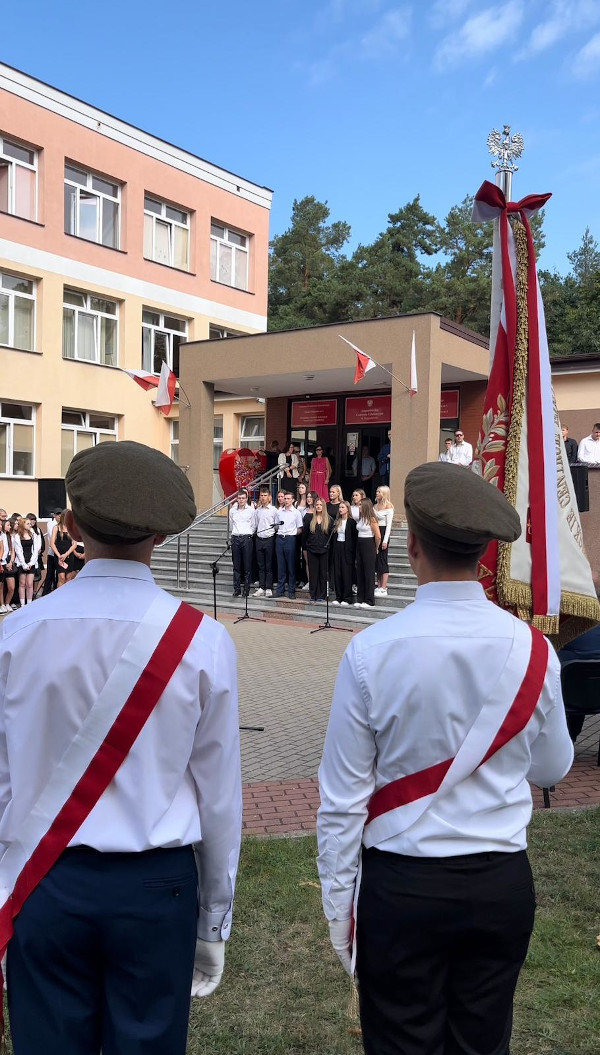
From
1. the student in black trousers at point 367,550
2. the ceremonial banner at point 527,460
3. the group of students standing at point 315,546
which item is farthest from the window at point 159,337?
the ceremonial banner at point 527,460

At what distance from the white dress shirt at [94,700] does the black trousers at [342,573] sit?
43.1 ft

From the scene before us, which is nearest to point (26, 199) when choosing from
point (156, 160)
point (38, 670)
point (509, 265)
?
point (156, 160)

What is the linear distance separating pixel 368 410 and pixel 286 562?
31.4ft

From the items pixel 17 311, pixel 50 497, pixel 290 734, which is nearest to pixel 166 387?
pixel 17 311

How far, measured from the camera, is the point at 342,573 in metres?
15.3

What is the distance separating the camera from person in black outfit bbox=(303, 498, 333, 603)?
15.4m

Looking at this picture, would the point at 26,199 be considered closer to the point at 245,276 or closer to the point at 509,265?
the point at 245,276

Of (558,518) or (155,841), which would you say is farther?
(558,518)

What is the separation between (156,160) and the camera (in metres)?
28.6

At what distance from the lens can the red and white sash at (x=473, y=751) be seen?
205 centimetres

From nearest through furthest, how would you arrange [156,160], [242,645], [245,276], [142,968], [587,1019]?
[142,968]
[587,1019]
[242,645]
[156,160]
[245,276]

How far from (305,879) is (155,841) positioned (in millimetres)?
2855

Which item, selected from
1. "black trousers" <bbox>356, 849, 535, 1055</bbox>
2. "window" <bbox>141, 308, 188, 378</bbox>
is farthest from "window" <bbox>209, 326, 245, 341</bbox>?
"black trousers" <bbox>356, 849, 535, 1055</bbox>

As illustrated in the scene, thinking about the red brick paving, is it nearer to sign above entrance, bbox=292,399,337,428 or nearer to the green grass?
the green grass
